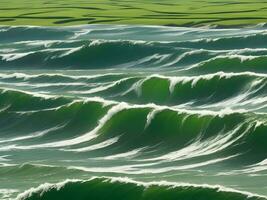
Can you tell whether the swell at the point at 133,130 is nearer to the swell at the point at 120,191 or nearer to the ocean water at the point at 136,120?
the ocean water at the point at 136,120

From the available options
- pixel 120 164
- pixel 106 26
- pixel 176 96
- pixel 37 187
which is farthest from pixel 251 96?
pixel 106 26

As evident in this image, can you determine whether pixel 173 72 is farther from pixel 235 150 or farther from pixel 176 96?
pixel 235 150

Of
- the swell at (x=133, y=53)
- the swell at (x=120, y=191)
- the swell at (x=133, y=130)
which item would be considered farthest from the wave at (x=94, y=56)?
the swell at (x=120, y=191)

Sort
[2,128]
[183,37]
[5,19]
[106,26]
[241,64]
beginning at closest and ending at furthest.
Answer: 1. [2,128]
2. [241,64]
3. [183,37]
4. [106,26]
5. [5,19]

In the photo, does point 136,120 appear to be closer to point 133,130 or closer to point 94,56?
point 133,130

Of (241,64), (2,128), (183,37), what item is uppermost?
(183,37)

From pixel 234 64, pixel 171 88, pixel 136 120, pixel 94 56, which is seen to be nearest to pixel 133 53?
pixel 94 56

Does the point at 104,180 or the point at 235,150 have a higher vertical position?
the point at 235,150
